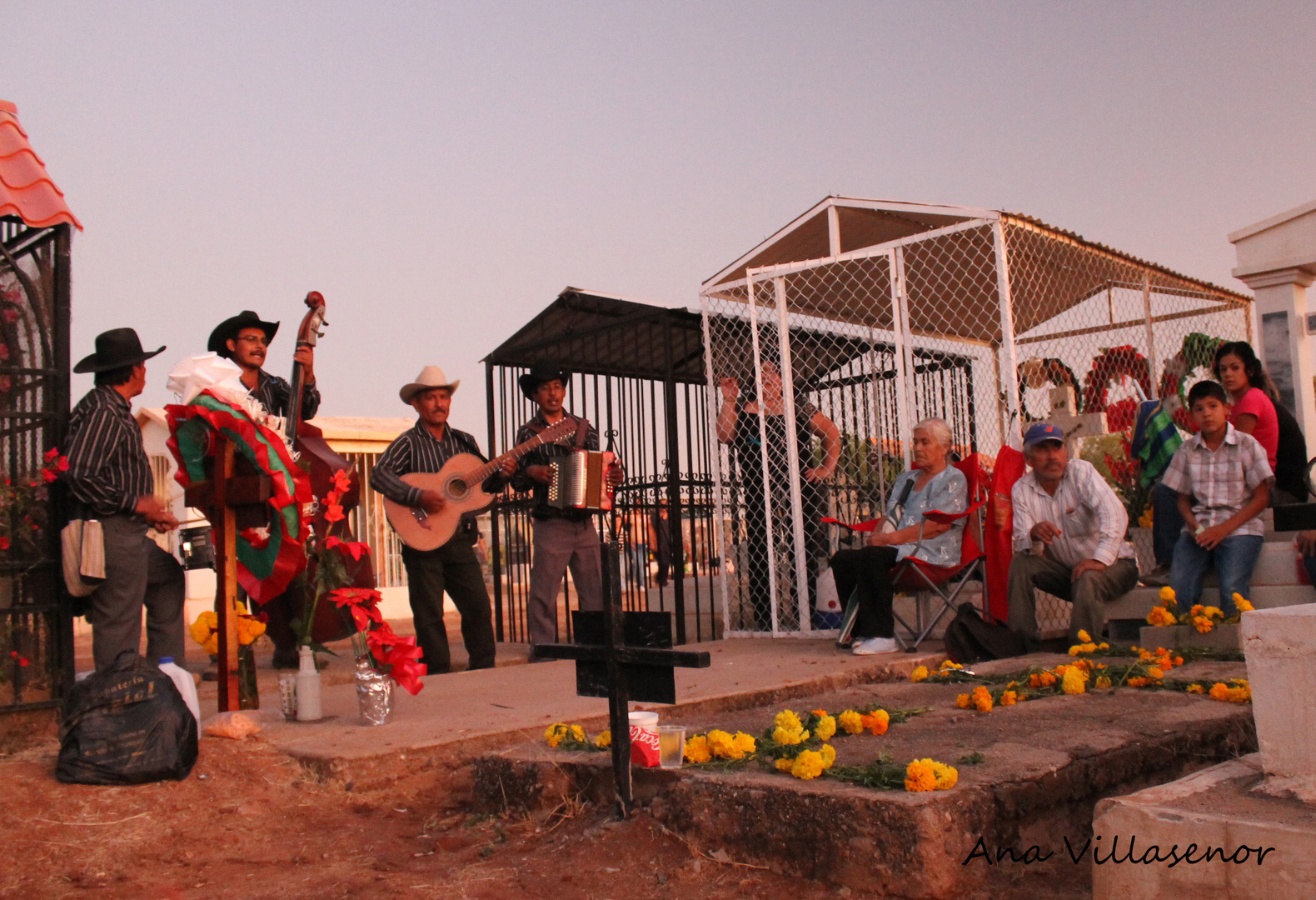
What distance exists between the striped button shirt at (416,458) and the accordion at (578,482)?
43 centimetres

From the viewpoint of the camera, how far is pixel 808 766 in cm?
338

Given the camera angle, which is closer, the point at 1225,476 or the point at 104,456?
the point at 104,456

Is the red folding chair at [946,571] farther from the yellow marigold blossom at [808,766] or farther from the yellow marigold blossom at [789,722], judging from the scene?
the yellow marigold blossom at [808,766]

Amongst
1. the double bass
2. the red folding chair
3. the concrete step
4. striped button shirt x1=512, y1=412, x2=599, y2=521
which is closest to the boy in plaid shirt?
the concrete step

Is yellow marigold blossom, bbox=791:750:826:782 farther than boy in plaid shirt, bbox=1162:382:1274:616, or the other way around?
boy in plaid shirt, bbox=1162:382:1274:616

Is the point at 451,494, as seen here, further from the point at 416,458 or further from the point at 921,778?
the point at 921,778

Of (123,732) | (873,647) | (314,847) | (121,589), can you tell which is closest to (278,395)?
(121,589)

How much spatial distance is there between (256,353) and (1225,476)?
18.9ft

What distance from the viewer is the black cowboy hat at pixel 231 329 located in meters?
6.36

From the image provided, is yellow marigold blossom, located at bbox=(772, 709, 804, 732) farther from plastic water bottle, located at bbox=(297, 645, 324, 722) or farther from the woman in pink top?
the woman in pink top

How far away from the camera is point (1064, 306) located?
1032 cm

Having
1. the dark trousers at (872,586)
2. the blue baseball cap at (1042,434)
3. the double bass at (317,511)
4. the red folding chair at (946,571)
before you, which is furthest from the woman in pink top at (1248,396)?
the double bass at (317,511)

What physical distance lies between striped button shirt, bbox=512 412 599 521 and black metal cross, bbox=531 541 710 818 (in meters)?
3.66

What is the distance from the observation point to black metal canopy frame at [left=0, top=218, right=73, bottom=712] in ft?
15.8
